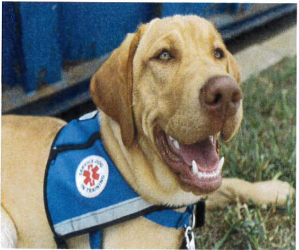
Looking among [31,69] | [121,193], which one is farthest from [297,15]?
[31,69]

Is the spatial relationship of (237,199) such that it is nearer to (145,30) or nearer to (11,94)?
(145,30)

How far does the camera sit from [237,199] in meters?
2.17

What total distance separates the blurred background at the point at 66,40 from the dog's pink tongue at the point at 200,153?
28.8 inches

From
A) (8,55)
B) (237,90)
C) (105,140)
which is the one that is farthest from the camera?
(8,55)

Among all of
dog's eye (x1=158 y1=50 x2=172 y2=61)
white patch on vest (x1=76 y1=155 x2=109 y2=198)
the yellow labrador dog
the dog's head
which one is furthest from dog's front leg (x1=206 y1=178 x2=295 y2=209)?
dog's eye (x1=158 y1=50 x2=172 y2=61)

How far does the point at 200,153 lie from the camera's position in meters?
1.56

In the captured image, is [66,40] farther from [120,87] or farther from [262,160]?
[262,160]

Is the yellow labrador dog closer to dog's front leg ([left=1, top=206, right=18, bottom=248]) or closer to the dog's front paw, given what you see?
dog's front leg ([left=1, top=206, right=18, bottom=248])

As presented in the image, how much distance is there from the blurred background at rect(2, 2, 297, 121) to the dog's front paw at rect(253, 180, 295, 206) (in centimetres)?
81

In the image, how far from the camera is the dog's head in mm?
1426

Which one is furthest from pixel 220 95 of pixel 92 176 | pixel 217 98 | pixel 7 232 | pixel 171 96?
pixel 7 232

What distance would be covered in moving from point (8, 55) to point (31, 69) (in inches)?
6.1

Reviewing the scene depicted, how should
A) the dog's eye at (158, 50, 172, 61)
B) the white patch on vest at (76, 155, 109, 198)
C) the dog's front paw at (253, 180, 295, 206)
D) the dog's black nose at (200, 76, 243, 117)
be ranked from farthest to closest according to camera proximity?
the dog's front paw at (253, 180, 295, 206), the white patch on vest at (76, 155, 109, 198), the dog's eye at (158, 50, 172, 61), the dog's black nose at (200, 76, 243, 117)

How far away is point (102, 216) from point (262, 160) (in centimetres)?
105
